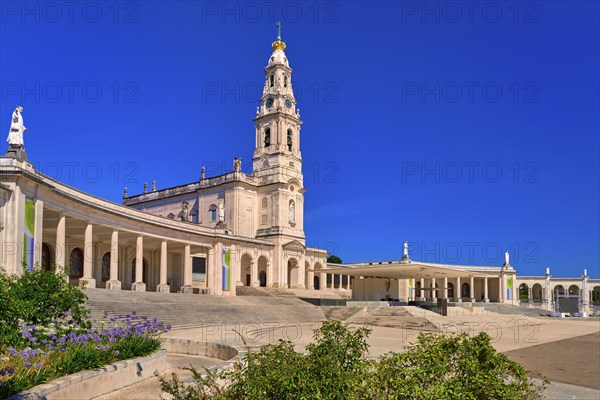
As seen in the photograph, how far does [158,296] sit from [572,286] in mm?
77109

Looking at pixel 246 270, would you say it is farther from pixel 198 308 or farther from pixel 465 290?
pixel 465 290

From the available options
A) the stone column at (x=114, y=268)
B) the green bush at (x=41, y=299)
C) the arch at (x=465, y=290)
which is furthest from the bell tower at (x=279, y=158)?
the green bush at (x=41, y=299)

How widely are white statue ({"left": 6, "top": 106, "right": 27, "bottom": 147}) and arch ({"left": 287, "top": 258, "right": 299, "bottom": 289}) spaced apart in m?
35.8

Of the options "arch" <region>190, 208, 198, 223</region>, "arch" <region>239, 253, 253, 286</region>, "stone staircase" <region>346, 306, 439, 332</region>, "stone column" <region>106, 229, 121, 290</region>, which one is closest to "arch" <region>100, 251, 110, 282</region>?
"stone column" <region>106, 229, 121, 290</region>

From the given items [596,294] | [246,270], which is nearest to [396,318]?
[246,270]

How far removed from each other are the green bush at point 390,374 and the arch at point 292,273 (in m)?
53.2

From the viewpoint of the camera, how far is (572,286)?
8962 centimetres

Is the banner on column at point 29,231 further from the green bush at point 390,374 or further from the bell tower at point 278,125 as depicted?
the bell tower at point 278,125

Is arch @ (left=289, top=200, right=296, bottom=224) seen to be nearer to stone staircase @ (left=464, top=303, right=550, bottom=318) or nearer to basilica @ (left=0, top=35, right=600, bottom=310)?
basilica @ (left=0, top=35, right=600, bottom=310)

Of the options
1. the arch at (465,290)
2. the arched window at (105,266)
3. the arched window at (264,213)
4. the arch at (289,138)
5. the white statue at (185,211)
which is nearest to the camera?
the arched window at (105,266)

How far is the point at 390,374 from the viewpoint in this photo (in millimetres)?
5285

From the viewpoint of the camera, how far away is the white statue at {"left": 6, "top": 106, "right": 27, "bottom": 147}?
2745cm

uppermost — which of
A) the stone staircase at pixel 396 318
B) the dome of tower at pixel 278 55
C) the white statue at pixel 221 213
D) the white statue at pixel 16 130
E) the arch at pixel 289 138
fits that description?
the dome of tower at pixel 278 55

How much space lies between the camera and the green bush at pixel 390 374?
5.11 meters
